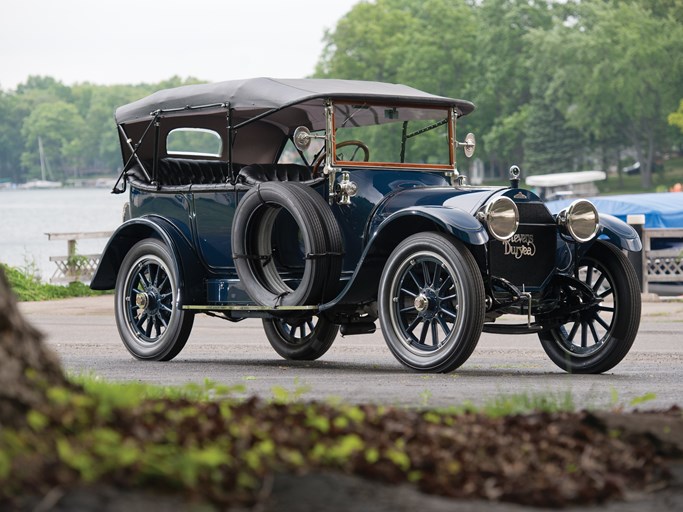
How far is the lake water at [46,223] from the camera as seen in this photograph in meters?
53.3

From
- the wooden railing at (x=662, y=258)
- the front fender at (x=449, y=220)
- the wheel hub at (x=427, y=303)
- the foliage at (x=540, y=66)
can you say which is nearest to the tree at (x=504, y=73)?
the foliage at (x=540, y=66)

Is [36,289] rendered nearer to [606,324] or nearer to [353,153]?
[353,153]

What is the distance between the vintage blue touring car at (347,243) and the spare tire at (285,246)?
0.5 inches

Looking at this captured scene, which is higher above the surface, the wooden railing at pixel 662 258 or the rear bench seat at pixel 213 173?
the rear bench seat at pixel 213 173

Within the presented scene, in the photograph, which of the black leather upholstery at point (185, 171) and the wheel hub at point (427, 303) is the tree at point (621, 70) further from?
the wheel hub at point (427, 303)

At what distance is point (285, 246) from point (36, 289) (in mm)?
13713

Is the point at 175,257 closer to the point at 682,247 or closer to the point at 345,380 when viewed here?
the point at 345,380

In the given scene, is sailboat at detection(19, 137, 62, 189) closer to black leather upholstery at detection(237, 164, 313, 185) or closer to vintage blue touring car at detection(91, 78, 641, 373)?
vintage blue touring car at detection(91, 78, 641, 373)

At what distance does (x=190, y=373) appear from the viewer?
1020 cm

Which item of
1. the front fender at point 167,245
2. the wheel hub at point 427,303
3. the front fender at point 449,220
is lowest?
the wheel hub at point 427,303

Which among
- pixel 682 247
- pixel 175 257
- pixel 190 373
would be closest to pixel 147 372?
pixel 190 373

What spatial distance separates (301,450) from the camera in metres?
4.74

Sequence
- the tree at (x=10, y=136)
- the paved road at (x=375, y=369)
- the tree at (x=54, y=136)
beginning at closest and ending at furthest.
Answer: the paved road at (x=375, y=369) < the tree at (x=54, y=136) < the tree at (x=10, y=136)

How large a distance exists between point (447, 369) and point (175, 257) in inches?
119
